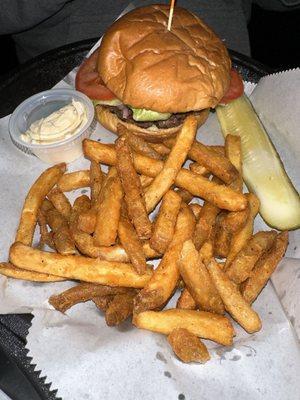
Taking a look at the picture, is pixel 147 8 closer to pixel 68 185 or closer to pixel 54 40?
pixel 54 40

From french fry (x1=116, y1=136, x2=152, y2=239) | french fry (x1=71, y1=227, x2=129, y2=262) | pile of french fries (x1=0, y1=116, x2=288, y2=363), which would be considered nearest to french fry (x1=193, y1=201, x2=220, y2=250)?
pile of french fries (x1=0, y1=116, x2=288, y2=363)

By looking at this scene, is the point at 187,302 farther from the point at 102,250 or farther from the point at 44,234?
the point at 44,234

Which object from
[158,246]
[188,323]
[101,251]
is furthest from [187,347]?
[101,251]

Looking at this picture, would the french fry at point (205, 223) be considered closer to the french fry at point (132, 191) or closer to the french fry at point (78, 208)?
the french fry at point (132, 191)

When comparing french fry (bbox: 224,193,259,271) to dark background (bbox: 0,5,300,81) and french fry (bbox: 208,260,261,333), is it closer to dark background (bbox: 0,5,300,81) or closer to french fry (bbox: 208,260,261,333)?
french fry (bbox: 208,260,261,333)

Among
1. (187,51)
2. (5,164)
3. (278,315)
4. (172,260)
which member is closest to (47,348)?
(172,260)

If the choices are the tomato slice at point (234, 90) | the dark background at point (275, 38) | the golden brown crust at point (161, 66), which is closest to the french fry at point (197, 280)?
the golden brown crust at point (161, 66)
